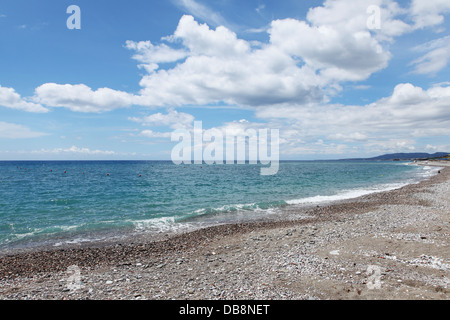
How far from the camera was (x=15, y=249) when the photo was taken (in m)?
14.0

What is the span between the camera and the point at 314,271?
8.97m

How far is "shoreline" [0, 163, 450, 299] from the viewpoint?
7.79 metres

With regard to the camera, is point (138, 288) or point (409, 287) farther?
point (138, 288)

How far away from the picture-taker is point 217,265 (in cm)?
1023

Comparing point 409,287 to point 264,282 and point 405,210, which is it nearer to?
point 264,282

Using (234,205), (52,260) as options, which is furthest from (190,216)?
(52,260)

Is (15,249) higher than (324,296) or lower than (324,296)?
lower

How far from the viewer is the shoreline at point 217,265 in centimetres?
779

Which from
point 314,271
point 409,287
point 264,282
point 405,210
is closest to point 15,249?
point 264,282

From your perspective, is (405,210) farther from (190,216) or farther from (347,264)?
(190,216)

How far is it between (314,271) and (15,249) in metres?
16.0

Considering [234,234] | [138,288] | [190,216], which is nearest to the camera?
[138,288]

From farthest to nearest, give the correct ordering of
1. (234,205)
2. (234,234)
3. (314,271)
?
(234,205) < (234,234) < (314,271)
